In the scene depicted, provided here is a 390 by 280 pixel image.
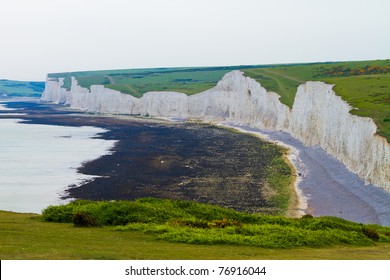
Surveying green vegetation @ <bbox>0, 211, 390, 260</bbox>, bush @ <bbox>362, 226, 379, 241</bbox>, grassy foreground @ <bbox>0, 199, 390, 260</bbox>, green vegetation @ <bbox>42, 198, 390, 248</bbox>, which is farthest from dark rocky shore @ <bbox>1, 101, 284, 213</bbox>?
green vegetation @ <bbox>0, 211, 390, 260</bbox>

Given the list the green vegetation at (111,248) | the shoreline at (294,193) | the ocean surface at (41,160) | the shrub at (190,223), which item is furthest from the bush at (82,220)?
the shoreline at (294,193)

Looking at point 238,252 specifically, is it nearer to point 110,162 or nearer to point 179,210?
point 179,210

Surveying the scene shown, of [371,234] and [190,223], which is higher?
[190,223]

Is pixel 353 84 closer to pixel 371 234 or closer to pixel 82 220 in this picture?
pixel 371 234

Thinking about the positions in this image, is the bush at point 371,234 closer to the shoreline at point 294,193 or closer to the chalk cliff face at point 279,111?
the shoreline at point 294,193

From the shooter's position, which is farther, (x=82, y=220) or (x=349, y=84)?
(x=349, y=84)

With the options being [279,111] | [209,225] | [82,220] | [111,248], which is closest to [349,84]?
[279,111]

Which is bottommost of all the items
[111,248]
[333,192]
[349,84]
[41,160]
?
[41,160]
